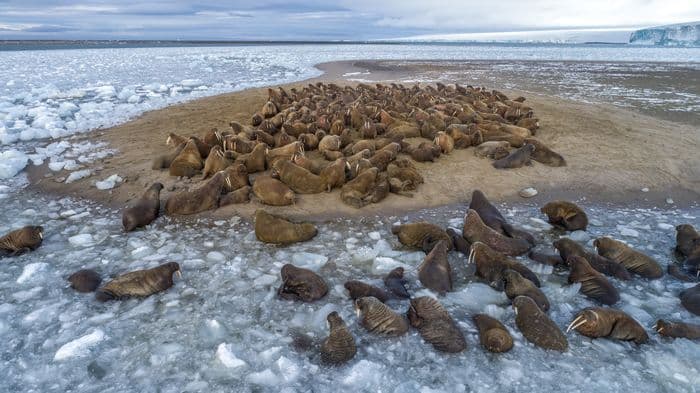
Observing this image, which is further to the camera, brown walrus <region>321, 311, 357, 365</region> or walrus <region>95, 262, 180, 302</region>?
walrus <region>95, 262, 180, 302</region>

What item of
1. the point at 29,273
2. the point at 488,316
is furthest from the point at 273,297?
the point at 29,273

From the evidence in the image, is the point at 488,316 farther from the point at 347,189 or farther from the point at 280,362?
the point at 347,189

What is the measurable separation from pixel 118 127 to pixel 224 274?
7.52 m

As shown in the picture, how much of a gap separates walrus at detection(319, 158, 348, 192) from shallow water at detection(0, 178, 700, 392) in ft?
3.90

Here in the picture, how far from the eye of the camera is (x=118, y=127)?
9.93 metres

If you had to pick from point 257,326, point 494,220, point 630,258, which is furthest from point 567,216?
point 257,326

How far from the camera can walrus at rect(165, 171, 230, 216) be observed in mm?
5438

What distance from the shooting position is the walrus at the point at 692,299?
354 centimetres

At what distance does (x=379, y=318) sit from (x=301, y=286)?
2.64ft

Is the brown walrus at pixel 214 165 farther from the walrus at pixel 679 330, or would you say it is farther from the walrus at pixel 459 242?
the walrus at pixel 679 330

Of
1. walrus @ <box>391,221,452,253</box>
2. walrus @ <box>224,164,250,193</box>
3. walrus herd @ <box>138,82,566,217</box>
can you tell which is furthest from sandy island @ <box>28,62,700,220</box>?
walrus @ <box>391,221,452,253</box>

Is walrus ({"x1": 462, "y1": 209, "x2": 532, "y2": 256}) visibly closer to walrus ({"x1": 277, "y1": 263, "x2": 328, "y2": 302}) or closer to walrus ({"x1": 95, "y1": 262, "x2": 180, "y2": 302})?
walrus ({"x1": 277, "y1": 263, "x2": 328, "y2": 302})

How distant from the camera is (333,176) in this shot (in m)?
6.12

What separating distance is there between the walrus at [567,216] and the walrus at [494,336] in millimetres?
2372
